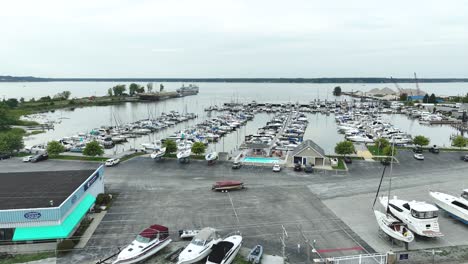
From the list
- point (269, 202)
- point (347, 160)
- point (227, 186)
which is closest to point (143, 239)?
point (269, 202)

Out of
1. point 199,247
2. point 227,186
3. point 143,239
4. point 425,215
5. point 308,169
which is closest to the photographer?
point 199,247

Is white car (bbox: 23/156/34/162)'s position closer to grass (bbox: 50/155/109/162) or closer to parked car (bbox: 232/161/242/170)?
grass (bbox: 50/155/109/162)

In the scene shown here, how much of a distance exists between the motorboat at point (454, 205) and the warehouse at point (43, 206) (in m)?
22.6

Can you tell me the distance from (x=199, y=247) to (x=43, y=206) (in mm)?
8870

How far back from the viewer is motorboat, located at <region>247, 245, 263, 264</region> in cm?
1578

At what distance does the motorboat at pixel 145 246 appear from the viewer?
1568 centimetres

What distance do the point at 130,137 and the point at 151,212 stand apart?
41.2 meters

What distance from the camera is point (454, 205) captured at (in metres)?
20.9

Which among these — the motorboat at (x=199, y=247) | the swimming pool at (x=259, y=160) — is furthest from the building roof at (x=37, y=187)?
the swimming pool at (x=259, y=160)

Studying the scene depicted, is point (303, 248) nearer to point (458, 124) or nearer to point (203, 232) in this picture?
point (203, 232)

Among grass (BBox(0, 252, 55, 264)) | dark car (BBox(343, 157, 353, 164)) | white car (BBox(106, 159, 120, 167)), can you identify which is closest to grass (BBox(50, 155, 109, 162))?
white car (BBox(106, 159, 120, 167))

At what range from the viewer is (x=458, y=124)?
74688 mm

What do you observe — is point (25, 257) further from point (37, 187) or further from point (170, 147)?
point (170, 147)

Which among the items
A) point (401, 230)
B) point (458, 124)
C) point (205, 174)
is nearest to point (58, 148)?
point (205, 174)
